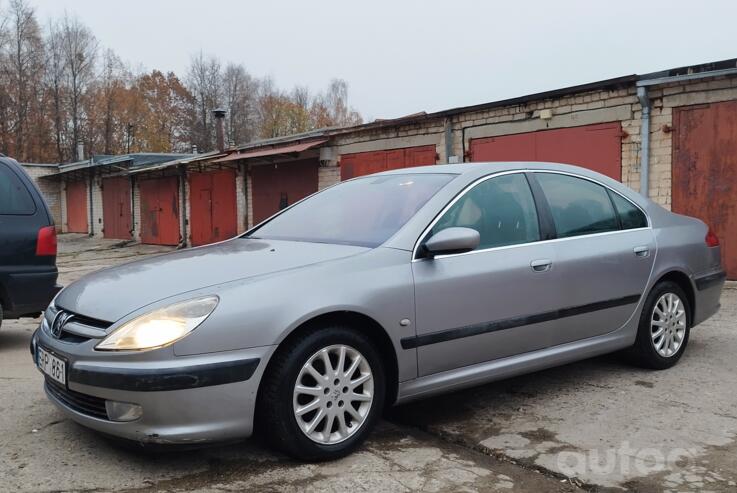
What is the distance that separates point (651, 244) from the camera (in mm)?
4391

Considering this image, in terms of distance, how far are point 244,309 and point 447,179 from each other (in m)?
1.56

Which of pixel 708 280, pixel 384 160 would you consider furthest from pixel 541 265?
pixel 384 160

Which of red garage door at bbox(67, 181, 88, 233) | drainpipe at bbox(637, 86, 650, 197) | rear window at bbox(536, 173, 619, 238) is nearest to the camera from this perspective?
rear window at bbox(536, 173, 619, 238)

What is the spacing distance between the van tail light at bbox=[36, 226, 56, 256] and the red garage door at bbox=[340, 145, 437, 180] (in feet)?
26.6

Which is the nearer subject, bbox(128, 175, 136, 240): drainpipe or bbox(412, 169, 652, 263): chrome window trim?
bbox(412, 169, 652, 263): chrome window trim

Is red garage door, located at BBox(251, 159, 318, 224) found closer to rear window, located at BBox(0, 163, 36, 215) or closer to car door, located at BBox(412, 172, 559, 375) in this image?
rear window, located at BBox(0, 163, 36, 215)

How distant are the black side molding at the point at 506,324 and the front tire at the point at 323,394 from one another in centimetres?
25

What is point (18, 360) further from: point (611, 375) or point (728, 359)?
point (728, 359)

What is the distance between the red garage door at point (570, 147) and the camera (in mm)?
9789

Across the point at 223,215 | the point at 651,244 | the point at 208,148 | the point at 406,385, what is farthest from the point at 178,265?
the point at 208,148

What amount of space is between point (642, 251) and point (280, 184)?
1348cm

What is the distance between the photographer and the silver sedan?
269 centimetres

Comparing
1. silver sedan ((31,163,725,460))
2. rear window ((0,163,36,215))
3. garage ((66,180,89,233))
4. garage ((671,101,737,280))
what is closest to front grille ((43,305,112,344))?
silver sedan ((31,163,725,460))

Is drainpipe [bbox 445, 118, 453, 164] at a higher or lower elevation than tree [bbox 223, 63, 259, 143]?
lower
